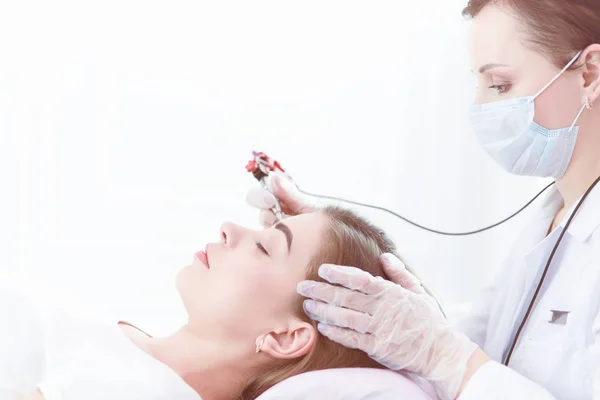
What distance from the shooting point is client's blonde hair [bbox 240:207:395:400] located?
1.40 metres

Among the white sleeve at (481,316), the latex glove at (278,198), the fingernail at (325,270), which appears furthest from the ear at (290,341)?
the white sleeve at (481,316)

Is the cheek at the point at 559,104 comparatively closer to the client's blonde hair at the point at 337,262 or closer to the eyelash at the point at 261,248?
the client's blonde hair at the point at 337,262

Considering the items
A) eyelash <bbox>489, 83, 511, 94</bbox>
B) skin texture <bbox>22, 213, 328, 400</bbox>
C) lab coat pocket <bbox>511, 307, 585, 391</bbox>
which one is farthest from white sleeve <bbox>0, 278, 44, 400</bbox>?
eyelash <bbox>489, 83, 511, 94</bbox>

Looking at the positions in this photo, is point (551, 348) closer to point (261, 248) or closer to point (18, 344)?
point (261, 248)

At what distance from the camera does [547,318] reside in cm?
152

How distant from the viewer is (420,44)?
279cm

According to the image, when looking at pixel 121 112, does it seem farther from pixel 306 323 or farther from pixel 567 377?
pixel 567 377

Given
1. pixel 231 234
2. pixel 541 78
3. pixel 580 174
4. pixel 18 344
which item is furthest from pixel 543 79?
pixel 18 344

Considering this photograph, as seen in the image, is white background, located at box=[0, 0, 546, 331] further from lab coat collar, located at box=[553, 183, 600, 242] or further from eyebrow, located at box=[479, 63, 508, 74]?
lab coat collar, located at box=[553, 183, 600, 242]

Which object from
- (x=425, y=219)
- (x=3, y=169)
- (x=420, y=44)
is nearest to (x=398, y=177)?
(x=425, y=219)

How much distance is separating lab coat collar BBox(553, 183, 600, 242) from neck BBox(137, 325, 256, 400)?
29.5 inches

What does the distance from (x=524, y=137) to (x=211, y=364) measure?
0.84 metres

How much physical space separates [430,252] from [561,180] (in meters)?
1.32

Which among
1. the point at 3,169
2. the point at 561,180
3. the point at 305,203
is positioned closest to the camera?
the point at 561,180
